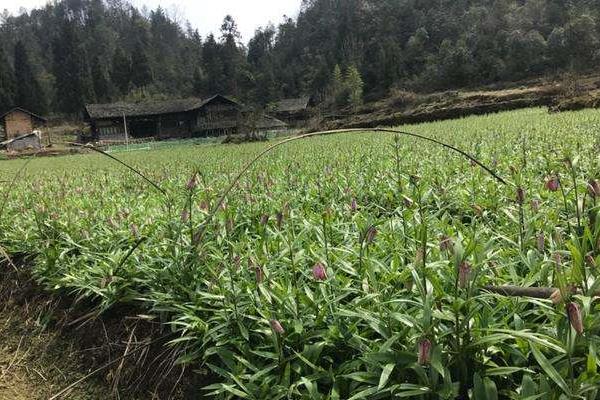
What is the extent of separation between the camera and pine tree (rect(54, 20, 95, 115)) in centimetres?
6197

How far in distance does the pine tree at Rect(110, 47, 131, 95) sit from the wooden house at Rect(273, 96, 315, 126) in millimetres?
26508

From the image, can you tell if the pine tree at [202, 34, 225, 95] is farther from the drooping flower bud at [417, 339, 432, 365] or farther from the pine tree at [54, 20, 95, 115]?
the drooping flower bud at [417, 339, 432, 365]

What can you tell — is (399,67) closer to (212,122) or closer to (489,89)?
(489,89)

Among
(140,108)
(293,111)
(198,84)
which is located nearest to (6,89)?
(140,108)

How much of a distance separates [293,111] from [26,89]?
3160 cm

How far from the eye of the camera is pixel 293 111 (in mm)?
55000

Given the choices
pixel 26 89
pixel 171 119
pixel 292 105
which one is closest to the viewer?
pixel 171 119

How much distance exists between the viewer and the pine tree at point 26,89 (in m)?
58.1

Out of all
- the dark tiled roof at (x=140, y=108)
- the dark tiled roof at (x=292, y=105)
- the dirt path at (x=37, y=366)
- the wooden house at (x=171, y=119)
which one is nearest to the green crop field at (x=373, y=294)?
the dirt path at (x=37, y=366)

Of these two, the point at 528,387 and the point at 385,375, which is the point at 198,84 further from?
the point at 528,387

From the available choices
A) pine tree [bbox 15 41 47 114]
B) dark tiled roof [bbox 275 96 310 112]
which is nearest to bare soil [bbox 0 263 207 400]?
dark tiled roof [bbox 275 96 310 112]

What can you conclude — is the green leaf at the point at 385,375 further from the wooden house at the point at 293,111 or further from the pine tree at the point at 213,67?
the pine tree at the point at 213,67

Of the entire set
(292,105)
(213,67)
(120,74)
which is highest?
(120,74)

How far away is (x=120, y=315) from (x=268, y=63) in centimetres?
7163
